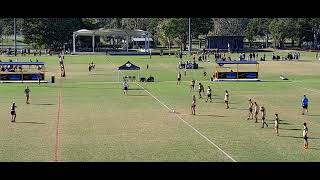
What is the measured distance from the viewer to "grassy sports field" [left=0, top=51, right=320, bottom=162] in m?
18.6

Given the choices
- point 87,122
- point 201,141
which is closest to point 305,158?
point 201,141

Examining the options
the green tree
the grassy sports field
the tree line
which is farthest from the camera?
the tree line

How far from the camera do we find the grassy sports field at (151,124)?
61.0ft

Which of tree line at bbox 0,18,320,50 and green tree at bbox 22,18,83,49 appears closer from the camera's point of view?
green tree at bbox 22,18,83,49

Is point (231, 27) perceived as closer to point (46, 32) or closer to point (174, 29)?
point (174, 29)

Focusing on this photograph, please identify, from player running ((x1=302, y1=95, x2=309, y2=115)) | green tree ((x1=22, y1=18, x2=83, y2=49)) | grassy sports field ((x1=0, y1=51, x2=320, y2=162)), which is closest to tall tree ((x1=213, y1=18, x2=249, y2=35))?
green tree ((x1=22, y1=18, x2=83, y2=49))

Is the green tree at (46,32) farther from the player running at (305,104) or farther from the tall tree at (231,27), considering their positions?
the player running at (305,104)

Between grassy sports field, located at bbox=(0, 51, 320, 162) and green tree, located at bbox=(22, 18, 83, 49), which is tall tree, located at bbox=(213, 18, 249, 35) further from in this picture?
grassy sports field, located at bbox=(0, 51, 320, 162)

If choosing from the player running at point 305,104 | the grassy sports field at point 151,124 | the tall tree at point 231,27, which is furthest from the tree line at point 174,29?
the player running at point 305,104

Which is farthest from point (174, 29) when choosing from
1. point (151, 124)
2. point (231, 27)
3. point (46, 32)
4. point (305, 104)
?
point (151, 124)
